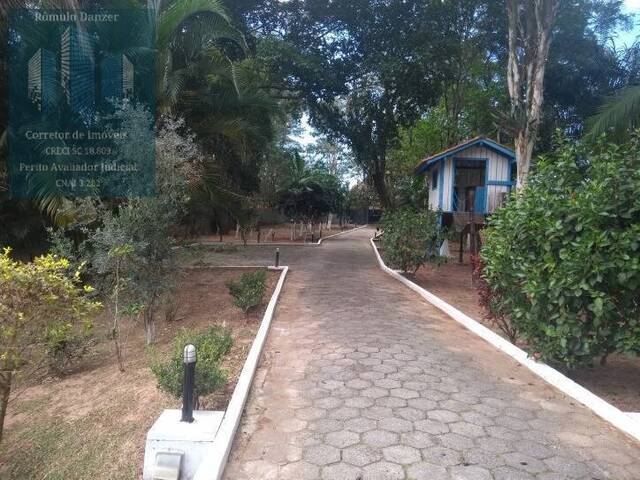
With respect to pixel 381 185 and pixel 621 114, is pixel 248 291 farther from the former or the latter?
pixel 381 185

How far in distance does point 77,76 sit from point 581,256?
8.58 metres

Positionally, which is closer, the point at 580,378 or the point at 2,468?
the point at 2,468

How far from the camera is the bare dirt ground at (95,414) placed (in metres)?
4.29

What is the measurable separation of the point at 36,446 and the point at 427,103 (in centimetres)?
1780

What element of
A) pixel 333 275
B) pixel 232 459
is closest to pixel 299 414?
pixel 232 459

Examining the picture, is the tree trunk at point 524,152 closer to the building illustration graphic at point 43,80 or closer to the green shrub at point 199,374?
the green shrub at point 199,374

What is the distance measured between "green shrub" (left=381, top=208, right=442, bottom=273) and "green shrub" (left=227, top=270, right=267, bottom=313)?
4.13m

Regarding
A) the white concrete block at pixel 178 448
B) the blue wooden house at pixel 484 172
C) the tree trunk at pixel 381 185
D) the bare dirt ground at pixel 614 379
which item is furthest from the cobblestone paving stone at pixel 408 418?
the tree trunk at pixel 381 185

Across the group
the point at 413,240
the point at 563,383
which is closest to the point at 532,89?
the point at 413,240

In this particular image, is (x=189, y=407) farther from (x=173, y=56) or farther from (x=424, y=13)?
(x=424, y=13)

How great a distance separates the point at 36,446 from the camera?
194 inches

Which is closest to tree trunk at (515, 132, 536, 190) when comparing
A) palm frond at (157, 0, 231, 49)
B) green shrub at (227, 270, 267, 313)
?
green shrub at (227, 270, 267, 313)

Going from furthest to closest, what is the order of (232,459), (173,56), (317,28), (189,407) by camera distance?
(317,28), (173,56), (189,407), (232,459)

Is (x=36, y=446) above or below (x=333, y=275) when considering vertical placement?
below
